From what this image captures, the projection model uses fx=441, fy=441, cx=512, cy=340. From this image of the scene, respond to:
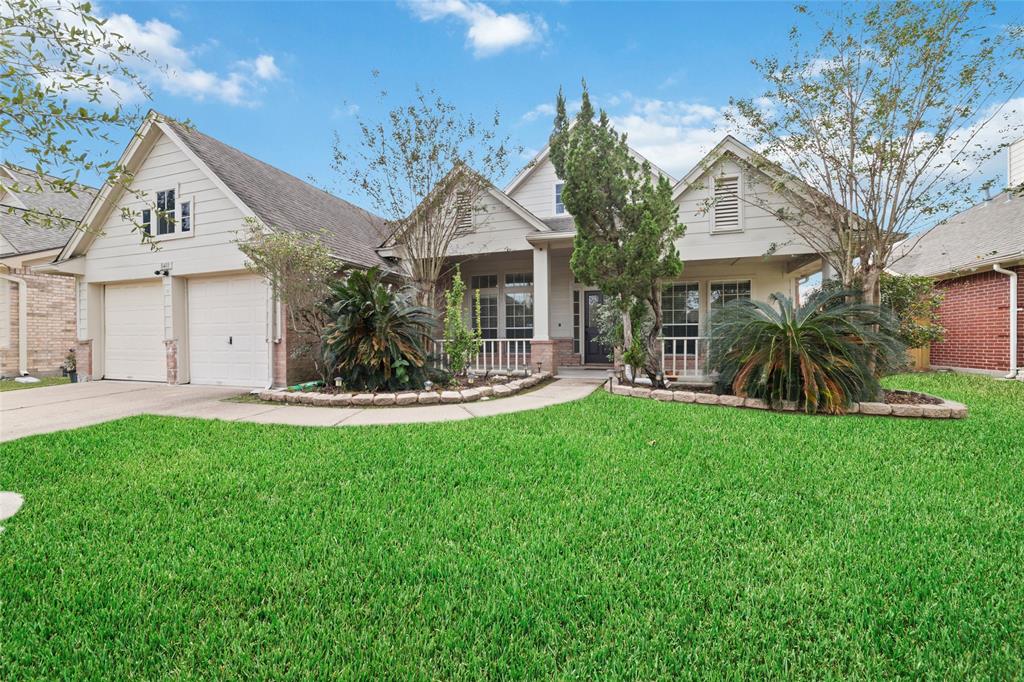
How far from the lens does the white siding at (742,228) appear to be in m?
9.13

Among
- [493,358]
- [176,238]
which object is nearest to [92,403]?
[176,238]

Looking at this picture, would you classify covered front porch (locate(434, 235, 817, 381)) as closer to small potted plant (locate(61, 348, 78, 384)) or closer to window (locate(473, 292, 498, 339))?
window (locate(473, 292, 498, 339))

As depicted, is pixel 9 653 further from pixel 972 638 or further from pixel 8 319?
pixel 8 319

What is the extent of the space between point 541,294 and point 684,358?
325 cm

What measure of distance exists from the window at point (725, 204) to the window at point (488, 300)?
18.9ft

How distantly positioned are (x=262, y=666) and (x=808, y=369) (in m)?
6.25

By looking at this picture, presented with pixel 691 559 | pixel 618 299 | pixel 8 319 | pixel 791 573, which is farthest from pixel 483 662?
pixel 8 319

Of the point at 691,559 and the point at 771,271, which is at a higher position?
the point at 771,271

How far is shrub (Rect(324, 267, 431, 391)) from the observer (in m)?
7.31

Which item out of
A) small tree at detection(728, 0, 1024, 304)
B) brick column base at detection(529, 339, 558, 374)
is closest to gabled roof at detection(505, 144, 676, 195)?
small tree at detection(728, 0, 1024, 304)

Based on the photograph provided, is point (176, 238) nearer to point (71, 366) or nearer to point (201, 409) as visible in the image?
point (201, 409)

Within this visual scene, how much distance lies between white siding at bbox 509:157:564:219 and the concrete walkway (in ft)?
20.4

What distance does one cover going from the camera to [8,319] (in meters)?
11.5

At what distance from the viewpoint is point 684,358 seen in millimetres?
8852
